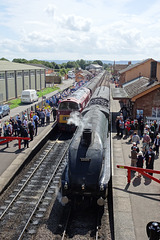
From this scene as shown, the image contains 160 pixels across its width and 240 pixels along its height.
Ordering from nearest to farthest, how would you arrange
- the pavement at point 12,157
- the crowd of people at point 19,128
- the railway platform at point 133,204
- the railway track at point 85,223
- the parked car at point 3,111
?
the railway platform at point 133,204, the railway track at point 85,223, the pavement at point 12,157, the crowd of people at point 19,128, the parked car at point 3,111

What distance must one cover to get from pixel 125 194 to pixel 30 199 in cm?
406

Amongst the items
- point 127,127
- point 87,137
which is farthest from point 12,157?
point 127,127

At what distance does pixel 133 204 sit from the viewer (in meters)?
9.62

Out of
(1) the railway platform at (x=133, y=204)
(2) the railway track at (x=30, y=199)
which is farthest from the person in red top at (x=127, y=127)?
(2) the railway track at (x=30, y=199)

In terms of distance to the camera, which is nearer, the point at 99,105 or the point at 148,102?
the point at 99,105

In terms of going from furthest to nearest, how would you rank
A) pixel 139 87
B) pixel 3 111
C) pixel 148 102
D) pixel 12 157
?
pixel 3 111
pixel 139 87
pixel 148 102
pixel 12 157

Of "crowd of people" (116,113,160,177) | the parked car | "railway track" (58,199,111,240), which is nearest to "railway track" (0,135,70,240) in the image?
"railway track" (58,199,111,240)

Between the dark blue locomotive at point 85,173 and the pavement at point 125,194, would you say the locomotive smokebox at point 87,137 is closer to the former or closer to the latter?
the dark blue locomotive at point 85,173

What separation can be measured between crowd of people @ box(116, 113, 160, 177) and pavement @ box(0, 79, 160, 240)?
81 centimetres

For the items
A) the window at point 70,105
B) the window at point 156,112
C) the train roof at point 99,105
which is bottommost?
the window at point 156,112

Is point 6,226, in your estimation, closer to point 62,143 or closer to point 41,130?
point 62,143

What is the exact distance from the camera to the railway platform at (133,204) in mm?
8141

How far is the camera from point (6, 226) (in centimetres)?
895

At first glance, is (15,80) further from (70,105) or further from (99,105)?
(99,105)
